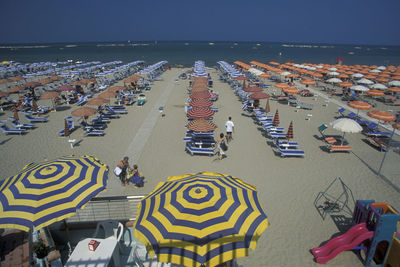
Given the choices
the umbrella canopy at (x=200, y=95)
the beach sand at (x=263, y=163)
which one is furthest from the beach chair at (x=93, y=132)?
the umbrella canopy at (x=200, y=95)

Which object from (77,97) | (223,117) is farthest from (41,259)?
(77,97)

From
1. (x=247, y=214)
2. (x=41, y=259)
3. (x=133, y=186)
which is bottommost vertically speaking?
(x=133, y=186)

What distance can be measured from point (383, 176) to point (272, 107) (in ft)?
34.3

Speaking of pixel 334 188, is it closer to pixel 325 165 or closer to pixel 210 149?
pixel 325 165

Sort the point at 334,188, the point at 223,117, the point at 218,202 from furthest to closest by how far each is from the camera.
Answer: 1. the point at 223,117
2. the point at 334,188
3. the point at 218,202

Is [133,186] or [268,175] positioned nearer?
[133,186]

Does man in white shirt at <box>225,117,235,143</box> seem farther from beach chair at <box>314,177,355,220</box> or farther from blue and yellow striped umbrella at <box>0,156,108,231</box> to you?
blue and yellow striped umbrella at <box>0,156,108,231</box>

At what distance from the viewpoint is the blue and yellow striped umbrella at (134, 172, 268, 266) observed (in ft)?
11.6

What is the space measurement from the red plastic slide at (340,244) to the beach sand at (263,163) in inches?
9.6

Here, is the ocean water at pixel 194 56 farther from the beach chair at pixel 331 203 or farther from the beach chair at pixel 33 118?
the beach chair at pixel 331 203

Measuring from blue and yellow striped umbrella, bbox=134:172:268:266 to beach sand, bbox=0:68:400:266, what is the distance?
2339 mm

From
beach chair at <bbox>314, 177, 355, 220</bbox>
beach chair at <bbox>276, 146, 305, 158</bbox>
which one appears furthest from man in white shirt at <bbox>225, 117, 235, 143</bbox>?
beach chair at <bbox>314, 177, 355, 220</bbox>

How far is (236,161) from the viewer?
10.3 metres

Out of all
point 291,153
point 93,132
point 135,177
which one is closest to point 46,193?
point 135,177
